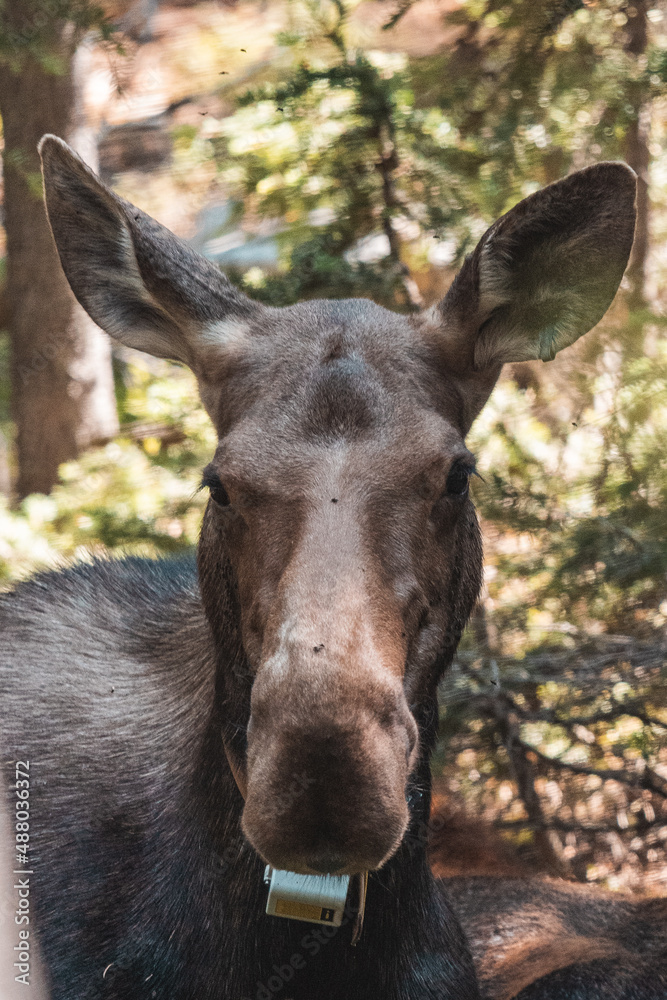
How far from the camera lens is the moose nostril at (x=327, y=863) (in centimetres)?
244

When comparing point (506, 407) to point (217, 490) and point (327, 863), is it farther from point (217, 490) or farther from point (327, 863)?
point (327, 863)

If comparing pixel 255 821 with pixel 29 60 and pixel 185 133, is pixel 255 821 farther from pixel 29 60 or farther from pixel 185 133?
pixel 29 60

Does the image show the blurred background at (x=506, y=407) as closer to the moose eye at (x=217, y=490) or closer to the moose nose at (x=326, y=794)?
the moose eye at (x=217, y=490)

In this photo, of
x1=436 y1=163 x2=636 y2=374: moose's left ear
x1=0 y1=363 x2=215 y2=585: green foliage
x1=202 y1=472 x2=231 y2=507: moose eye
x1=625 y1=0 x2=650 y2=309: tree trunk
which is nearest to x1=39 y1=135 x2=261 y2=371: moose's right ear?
x1=202 y1=472 x2=231 y2=507: moose eye

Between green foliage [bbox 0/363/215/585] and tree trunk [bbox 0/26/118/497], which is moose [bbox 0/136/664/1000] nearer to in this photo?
green foliage [bbox 0/363/215/585]

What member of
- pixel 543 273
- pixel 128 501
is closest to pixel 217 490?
pixel 543 273

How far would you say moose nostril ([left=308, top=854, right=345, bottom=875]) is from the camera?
2.44 m

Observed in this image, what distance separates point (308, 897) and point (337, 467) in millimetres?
1303

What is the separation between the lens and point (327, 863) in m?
2.45

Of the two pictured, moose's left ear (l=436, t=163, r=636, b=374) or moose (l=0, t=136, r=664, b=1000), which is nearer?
moose (l=0, t=136, r=664, b=1000)

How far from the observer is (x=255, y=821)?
2.45 m

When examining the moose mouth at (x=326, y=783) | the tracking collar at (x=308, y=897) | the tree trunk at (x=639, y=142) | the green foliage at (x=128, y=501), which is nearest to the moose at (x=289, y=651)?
the moose mouth at (x=326, y=783)

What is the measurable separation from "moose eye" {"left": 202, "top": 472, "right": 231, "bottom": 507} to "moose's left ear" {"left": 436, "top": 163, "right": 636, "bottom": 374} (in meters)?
0.98

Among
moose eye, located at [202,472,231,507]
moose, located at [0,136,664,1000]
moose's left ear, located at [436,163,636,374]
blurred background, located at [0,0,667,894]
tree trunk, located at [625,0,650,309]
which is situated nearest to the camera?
moose, located at [0,136,664,1000]
